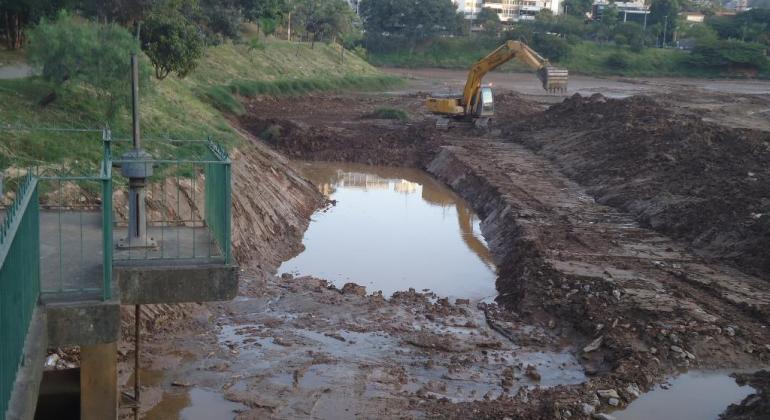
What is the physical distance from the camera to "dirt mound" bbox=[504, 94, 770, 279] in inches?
750

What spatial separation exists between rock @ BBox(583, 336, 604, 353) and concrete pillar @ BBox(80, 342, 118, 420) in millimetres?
7503

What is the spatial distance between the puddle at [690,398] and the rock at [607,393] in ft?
0.77

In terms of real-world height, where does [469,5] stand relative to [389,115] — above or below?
above

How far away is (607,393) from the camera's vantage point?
1180 cm

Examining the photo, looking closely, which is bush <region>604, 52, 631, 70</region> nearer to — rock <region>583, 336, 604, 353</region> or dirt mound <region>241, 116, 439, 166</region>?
dirt mound <region>241, 116, 439, 166</region>

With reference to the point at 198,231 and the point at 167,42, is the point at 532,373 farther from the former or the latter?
the point at 167,42

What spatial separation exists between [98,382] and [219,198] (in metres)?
2.36

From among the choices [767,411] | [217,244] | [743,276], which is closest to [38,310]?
[217,244]

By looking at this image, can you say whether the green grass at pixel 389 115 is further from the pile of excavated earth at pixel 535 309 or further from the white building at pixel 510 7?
the white building at pixel 510 7

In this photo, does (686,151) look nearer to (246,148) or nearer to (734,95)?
(246,148)

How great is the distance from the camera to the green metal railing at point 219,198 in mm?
8883

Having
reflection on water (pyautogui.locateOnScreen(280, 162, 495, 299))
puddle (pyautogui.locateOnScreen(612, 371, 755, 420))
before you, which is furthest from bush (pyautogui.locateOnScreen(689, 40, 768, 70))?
puddle (pyautogui.locateOnScreen(612, 371, 755, 420))

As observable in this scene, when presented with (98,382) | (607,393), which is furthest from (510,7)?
(98,382)

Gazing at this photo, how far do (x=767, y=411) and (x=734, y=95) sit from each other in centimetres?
4773
